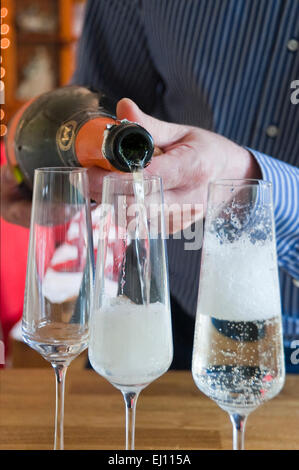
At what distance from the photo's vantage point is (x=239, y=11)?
0.99 m

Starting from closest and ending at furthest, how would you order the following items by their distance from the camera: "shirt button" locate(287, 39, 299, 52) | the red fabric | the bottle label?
the bottle label
"shirt button" locate(287, 39, 299, 52)
the red fabric

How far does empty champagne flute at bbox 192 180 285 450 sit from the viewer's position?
51 cm

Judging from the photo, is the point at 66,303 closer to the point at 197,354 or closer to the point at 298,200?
the point at 197,354

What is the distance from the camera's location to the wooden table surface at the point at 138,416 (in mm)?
685

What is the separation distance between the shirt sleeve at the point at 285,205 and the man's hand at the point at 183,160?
51mm

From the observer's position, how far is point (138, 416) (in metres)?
0.76

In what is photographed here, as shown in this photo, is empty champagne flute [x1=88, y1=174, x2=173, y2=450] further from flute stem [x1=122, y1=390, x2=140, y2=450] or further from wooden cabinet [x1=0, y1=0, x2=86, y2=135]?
wooden cabinet [x1=0, y1=0, x2=86, y2=135]

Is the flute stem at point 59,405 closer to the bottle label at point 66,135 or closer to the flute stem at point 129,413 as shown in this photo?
the flute stem at point 129,413

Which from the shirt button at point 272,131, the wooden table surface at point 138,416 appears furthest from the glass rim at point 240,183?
the shirt button at point 272,131

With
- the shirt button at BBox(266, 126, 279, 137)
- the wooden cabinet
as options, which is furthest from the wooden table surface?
the wooden cabinet

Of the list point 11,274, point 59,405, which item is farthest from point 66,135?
point 11,274

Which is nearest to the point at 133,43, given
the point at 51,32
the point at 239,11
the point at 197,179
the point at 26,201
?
the point at 239,11

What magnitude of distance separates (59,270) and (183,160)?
18 cm

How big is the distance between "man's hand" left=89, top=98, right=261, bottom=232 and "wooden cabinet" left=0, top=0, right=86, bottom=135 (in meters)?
2.85
